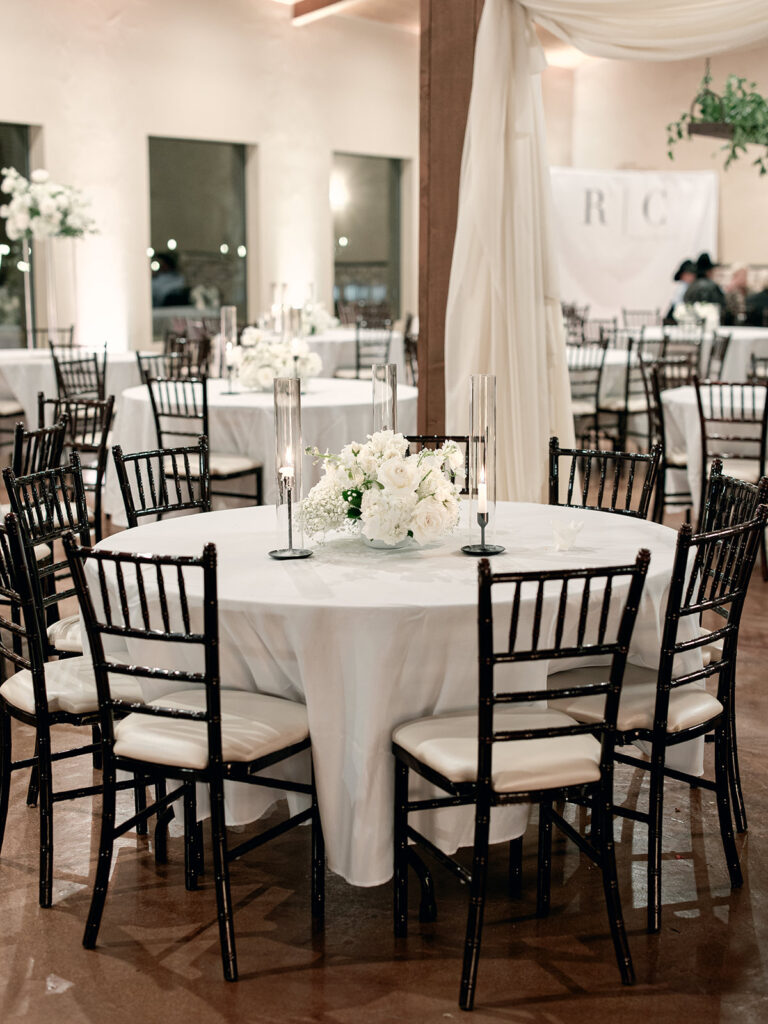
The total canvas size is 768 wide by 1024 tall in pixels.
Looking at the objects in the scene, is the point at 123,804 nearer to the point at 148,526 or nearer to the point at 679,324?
the point at 148,526

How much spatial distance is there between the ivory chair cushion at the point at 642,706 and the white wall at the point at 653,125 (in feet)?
41.0

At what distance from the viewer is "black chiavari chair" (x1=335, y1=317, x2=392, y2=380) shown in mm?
9969

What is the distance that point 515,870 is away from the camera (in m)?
2.89

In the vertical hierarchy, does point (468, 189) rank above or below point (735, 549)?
above

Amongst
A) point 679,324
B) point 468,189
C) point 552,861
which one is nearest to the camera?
point 552,861

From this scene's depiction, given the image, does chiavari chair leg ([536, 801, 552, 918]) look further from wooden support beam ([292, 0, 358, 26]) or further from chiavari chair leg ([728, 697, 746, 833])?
wooden support beam ([292, 0, 358, 26])

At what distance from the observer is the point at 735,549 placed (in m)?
2.80

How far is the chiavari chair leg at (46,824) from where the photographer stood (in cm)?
282

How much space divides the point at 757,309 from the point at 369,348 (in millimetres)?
4918

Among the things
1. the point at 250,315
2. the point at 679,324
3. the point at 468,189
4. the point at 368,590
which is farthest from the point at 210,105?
the point at 368,590

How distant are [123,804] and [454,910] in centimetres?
111

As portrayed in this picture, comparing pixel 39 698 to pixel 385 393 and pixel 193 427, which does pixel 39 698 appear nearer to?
pixel 385 393

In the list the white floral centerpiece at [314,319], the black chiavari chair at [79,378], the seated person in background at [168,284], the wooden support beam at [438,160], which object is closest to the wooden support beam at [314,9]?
the seated person in background at [168,284]

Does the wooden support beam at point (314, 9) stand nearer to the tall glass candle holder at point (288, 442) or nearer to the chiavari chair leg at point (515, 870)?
the tall glass candle holder at point (288, 442)
